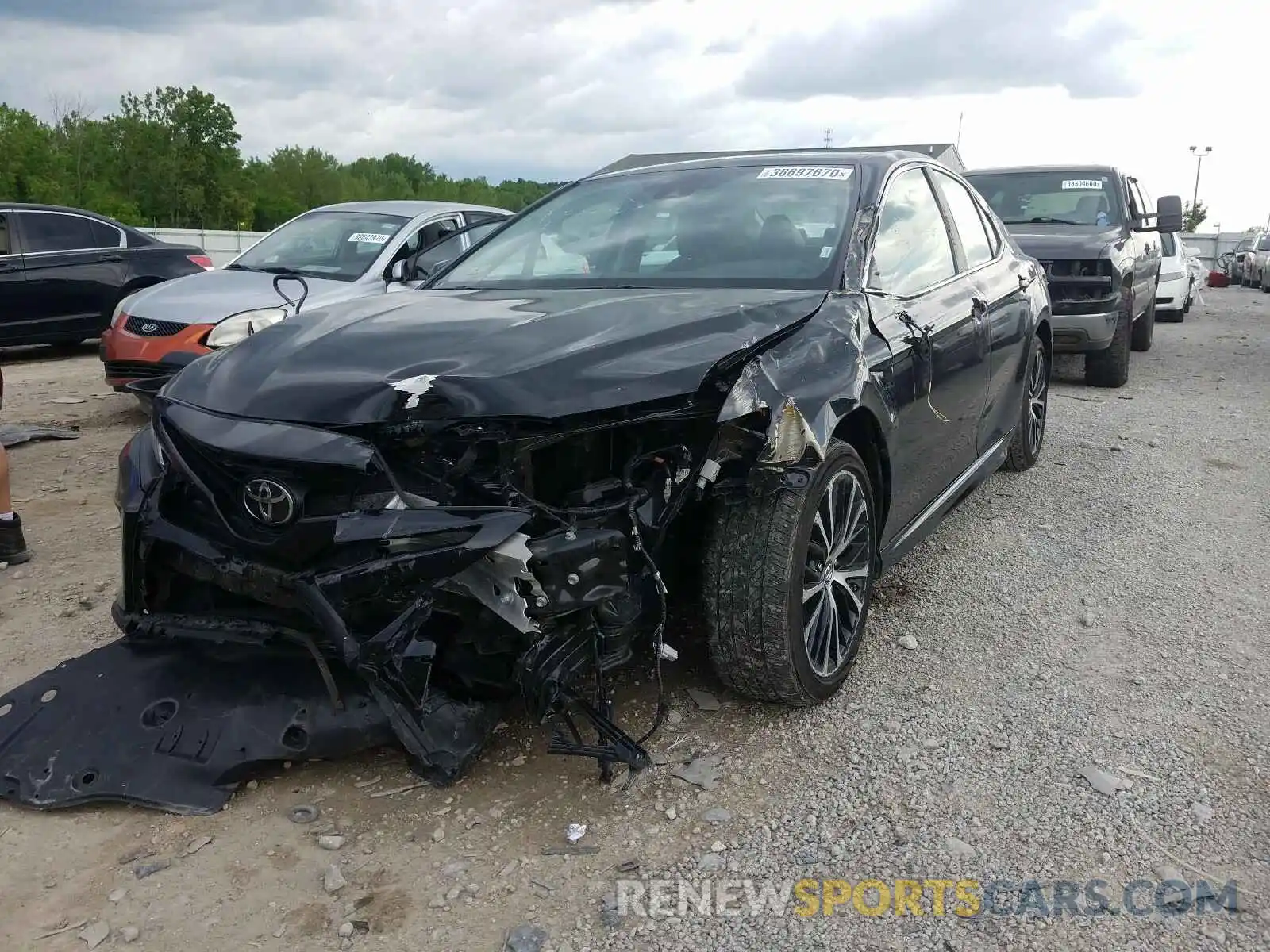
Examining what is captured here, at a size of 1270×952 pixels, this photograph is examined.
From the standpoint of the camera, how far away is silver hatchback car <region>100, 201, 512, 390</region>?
6770 mm

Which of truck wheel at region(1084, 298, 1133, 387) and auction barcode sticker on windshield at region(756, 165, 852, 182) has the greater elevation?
auction barcode sticker on windshield at region(756, 165, 852, 182)

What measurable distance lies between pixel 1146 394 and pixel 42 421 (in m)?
8.81

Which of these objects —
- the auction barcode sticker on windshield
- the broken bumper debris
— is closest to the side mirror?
the auction barcode sticker on windshield

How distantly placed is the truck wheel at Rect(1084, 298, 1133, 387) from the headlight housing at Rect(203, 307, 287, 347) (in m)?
6.62

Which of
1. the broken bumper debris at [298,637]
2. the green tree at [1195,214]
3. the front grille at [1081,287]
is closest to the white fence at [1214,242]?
the green tree at [1195,214]

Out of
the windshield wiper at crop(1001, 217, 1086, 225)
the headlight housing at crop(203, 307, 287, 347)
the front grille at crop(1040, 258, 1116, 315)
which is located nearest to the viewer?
the headlight housing at crop(203, 307, 287, 347)

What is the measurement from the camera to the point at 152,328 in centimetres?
691

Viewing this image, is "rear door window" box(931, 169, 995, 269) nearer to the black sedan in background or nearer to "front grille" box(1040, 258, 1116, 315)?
"front grille" box(1040, 258, 1116, 315)

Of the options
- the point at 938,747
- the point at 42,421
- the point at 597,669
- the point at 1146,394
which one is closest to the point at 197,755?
the point at 597,669

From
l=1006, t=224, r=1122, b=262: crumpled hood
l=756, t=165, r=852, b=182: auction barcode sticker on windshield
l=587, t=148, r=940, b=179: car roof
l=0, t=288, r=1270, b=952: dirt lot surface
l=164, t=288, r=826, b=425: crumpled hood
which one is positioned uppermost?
l=587, t=148, r=940, b=179: car roof

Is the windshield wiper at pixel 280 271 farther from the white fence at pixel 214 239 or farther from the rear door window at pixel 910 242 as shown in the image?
the white fence at pixel 214 239

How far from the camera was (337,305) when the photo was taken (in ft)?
11.6

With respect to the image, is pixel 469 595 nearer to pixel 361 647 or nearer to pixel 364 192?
pixel 361 647

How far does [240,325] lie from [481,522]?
463 centimetres
